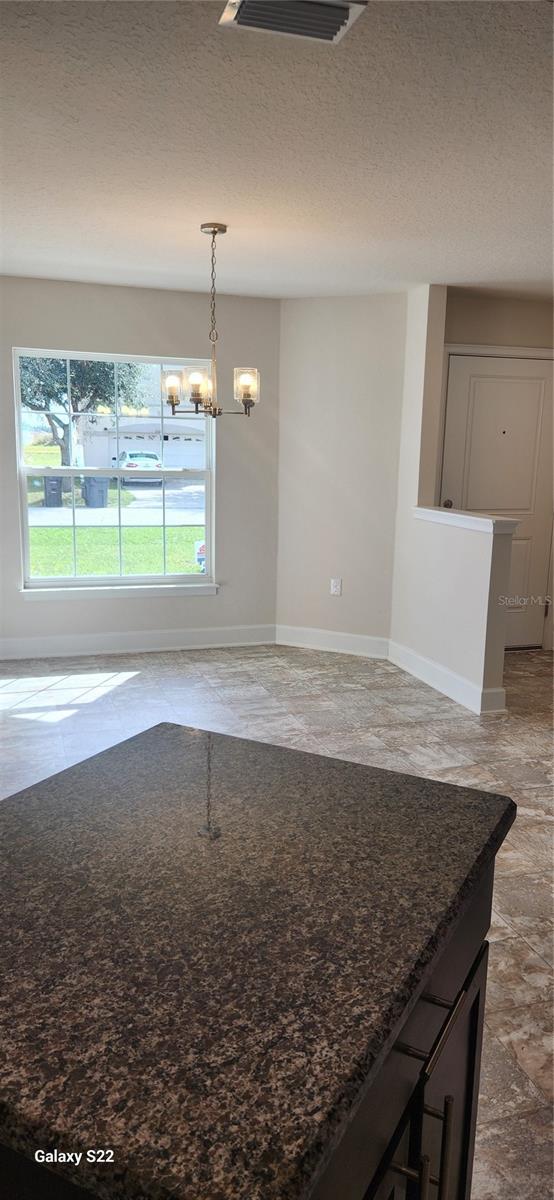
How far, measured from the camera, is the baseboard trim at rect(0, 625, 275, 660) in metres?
5.39

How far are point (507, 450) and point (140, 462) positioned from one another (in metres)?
2.54

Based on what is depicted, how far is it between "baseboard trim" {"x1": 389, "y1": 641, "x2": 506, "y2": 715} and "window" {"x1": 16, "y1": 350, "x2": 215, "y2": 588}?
5.14 ft

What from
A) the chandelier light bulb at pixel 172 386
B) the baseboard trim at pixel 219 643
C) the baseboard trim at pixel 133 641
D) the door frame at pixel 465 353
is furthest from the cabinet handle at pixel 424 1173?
the baseboard trim at pixel 133 641

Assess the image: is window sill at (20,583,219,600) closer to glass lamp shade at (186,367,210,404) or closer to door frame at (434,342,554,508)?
door frame at (434,342,554,508)

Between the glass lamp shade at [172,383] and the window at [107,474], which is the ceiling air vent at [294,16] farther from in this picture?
the window at [107,474]

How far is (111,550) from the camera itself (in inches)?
217

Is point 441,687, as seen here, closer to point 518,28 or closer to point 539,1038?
point 539,1038

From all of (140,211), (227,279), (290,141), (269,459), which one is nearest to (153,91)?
(290,141)

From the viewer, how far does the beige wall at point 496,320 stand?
5.21 metres

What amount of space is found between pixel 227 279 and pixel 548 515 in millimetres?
2763

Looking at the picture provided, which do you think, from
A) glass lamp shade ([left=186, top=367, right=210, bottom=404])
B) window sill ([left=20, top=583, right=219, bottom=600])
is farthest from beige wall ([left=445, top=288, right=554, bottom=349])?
window sill ([left=20, top=583, right=219, bottom=600])

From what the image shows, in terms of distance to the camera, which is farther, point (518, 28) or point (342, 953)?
point (518, 28)

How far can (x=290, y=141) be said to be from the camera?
2.53 metres

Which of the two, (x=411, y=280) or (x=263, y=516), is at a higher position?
(x=411, y=280)
